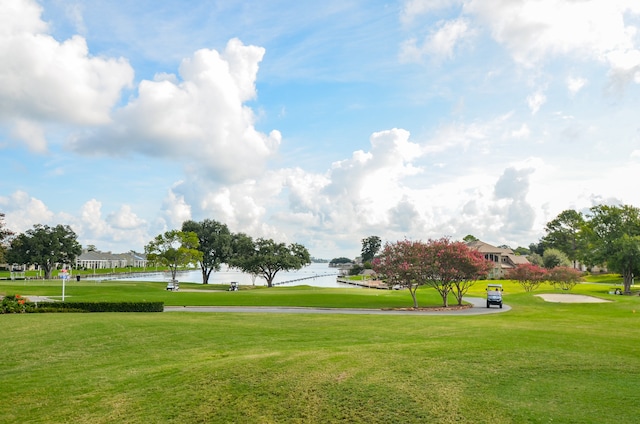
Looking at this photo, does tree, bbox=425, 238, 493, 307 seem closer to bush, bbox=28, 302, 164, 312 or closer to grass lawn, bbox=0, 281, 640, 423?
grass lawn, bbox=0, 281, 640, 423

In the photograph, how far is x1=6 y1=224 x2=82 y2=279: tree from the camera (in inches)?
3602

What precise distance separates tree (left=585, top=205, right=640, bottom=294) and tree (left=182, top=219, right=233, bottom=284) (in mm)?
62530

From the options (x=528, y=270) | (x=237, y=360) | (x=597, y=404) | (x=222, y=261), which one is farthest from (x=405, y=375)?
(x=222, y=261)

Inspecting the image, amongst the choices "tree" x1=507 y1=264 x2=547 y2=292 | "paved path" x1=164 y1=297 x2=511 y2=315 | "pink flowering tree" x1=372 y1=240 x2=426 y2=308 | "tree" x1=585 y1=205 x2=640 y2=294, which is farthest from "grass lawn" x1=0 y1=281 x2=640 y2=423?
"tree" x1=585 y1=205 x2=640 y2=294

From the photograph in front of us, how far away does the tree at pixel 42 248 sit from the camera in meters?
91.5

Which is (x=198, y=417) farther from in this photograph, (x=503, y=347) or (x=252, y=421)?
(x=503, y=347)

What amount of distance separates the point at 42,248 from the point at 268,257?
158 ft

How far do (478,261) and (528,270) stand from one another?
75.2ft

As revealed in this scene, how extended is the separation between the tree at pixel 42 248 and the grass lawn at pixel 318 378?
84225 millimetres

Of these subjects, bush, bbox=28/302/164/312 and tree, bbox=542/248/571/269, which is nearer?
bush, bbox=28/302/164/312

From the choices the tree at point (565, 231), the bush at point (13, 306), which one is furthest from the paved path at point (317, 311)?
the tree at point (565, 231)

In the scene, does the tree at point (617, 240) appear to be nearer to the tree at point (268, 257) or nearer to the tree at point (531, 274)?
the tree at point (531, 274)

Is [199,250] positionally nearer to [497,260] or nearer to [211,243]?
[211,243]

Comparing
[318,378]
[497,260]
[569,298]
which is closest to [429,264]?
[569,298]
